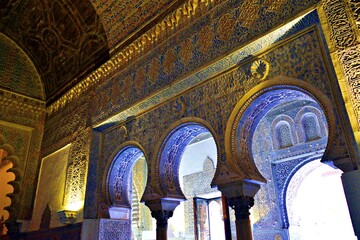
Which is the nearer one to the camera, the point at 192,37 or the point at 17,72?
the point at 192,37

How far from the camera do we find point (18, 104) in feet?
20.2

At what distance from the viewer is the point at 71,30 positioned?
5.49 metres

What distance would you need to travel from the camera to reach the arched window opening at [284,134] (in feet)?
18.7

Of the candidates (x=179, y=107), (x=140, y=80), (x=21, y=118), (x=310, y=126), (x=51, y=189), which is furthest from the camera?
(x=21, y=118)

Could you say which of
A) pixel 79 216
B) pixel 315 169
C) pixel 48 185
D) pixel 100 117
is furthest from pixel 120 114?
pixel 315 169

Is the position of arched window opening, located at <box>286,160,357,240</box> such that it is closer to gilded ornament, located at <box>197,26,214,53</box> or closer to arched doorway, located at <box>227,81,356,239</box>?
arched doorway, located at <box>227,81,356,239</box>

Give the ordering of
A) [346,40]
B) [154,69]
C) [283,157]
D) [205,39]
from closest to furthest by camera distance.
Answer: [346,40], [205,39], [154,69], [283,157]

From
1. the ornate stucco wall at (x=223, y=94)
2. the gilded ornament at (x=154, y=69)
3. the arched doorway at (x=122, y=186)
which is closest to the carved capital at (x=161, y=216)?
the ornate stucco wall at (x=223, y=94)

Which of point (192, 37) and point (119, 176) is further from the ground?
point (192, 37)

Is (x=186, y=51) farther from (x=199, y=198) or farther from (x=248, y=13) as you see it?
(x=199, y=198)

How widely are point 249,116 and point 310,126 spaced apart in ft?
9.61

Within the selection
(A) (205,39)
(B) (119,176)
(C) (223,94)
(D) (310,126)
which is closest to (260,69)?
(C) (223,94)

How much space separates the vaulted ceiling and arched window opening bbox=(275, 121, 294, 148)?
3.27 metres

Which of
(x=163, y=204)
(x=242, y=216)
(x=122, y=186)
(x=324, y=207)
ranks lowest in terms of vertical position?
(x=242, y=216)
